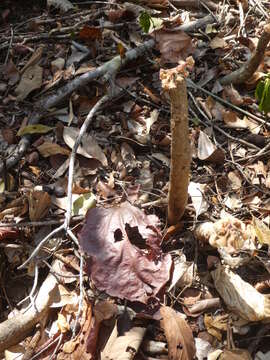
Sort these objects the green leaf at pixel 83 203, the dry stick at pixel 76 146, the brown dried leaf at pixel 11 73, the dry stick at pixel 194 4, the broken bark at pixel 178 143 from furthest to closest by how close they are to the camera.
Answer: the dry stick at pixel 194 4 → the brown dried leaf at pixel 11 73 → the green leaf at pixel 83 203 → the dry stick at pixel 76 146 → the broken bark at pixel 178 143

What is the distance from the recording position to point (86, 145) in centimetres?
231

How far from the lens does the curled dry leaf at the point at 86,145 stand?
2.28 m

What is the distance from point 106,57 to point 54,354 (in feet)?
5.91

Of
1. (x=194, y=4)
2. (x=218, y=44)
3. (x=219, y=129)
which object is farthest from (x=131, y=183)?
(x=194, y=4)

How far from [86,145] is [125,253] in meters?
0.75

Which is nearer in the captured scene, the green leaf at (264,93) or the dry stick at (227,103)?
the green leaf at (264,93)

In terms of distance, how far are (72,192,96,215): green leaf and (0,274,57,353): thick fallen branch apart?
1.21 ft

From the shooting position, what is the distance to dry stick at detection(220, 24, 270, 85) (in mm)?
2183

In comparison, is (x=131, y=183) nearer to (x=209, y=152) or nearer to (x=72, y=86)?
(x=209, y=152)

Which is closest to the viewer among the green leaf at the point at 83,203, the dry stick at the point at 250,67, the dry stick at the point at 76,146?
the dry stick at the point at 76,146

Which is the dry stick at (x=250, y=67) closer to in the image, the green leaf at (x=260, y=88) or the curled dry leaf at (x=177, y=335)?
the green leaf at (x=260, y=88)

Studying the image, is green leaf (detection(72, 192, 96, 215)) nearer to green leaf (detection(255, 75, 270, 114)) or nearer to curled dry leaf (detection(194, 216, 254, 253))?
curled dry leaf (detection(194, 216, 254, 253))

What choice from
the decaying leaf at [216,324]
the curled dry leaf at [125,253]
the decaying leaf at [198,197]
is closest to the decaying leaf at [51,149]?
the curled dry leaf at [125,253]

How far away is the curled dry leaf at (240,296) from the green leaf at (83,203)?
0.68m
